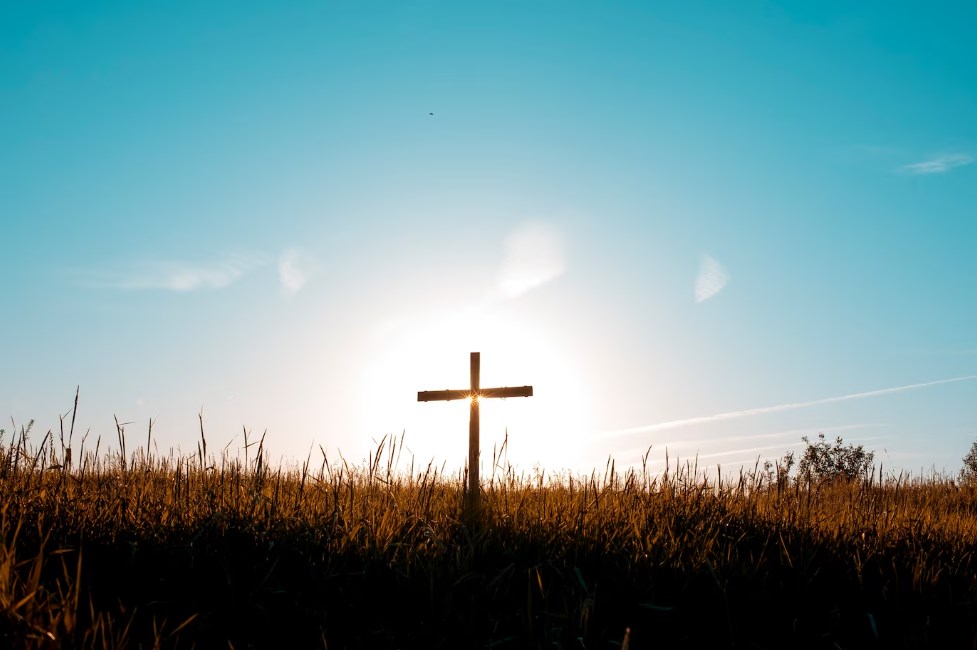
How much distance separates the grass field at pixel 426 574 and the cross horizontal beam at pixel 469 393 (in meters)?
3.16

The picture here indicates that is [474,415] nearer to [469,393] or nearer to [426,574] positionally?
[469,393]

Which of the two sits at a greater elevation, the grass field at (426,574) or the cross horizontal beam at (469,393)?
the cross horizontal beam at (469,393)

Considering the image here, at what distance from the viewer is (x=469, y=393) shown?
10.8 meters

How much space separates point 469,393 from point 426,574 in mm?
5659

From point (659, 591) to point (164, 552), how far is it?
12.3 feet

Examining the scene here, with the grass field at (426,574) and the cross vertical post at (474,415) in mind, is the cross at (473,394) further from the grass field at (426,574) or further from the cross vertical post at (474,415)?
the grass field at (426,574)

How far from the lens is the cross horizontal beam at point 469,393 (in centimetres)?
1052

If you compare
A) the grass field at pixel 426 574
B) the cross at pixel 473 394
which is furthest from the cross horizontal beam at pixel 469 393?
the grass field at pixel 426 574

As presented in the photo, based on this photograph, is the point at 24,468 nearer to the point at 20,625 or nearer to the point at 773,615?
the point at 20,625

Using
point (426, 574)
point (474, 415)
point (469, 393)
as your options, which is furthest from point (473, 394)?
point (426, 574)

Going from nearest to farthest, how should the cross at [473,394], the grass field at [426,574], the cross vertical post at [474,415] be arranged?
the grass field at [426,574] < the cross vertical post at [474,415] < the cross at [473,394]

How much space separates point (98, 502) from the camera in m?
5.98

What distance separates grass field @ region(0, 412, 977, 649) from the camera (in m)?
4.52

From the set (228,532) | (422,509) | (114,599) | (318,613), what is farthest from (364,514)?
(114,599)
